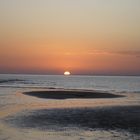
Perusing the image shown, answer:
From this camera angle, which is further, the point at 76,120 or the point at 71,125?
the point at 76,120

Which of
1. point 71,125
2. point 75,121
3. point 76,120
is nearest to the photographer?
point 71,125

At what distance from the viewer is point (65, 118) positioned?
28859mm

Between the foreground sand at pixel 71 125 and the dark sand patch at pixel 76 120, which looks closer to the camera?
the foreground sand at pixel 71 125

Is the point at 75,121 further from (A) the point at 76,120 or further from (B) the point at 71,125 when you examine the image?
(B) the point at 71,125

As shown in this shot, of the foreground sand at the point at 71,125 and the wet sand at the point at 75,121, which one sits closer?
the foreground sand at the point at 71,125

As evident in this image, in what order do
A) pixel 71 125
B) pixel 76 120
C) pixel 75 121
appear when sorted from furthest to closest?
pixel 76 120 < pixel 75 121 < pixel 71 125

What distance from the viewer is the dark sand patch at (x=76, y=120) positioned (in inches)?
971

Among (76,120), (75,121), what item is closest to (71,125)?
(75,121)

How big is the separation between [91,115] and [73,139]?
11031 mm

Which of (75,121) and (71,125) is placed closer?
(71,125)

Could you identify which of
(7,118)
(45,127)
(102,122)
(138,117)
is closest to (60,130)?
(45,127)

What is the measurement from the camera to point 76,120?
1091 inches

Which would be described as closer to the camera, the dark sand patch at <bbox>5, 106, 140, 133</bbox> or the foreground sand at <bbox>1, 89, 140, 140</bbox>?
the foreground sand at <bbox>1, 89, 140, 140</bbox>

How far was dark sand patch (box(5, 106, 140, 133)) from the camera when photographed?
24.7 meters
